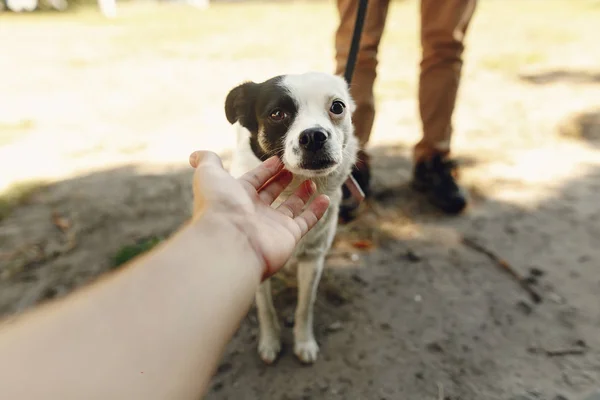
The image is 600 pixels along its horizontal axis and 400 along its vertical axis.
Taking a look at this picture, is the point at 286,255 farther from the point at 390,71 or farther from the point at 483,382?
the point at 390,71

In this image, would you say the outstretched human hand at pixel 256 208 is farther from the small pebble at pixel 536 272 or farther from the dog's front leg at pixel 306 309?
the small pebble at pixel 536 272

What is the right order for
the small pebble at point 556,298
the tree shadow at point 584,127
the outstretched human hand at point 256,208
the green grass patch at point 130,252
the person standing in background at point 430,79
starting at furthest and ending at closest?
the tree shadow at point 584,127 → the person standing in background at point 430,79 → the green grass patch at point 130,252 → the small pebble at point 556,298 → the outstretched human hand at point 256,208

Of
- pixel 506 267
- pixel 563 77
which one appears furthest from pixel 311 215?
pixel 563 77

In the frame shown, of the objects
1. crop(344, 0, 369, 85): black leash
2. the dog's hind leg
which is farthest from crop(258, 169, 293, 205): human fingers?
crop(344, 0, 369, 85): black leash

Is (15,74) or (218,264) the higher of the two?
(218,264)

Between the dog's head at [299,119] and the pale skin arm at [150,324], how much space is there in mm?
471

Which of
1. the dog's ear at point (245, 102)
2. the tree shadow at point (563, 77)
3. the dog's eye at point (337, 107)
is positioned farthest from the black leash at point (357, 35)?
the tree shadow at point (563, 77)

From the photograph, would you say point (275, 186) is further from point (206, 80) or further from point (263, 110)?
point (206, 80)

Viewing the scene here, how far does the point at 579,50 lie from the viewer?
255 inches

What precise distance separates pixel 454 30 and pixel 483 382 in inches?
76.6

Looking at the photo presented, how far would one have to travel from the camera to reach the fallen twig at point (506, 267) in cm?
217

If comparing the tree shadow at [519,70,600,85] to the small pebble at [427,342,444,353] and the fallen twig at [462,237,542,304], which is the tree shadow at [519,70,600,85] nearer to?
the fallen twig at [462,237,542,304]

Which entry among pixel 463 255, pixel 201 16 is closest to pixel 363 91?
pixel 463 255

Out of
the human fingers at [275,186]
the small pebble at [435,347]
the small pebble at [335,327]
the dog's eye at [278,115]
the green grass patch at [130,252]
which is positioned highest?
the dog's eye at [278,115]
